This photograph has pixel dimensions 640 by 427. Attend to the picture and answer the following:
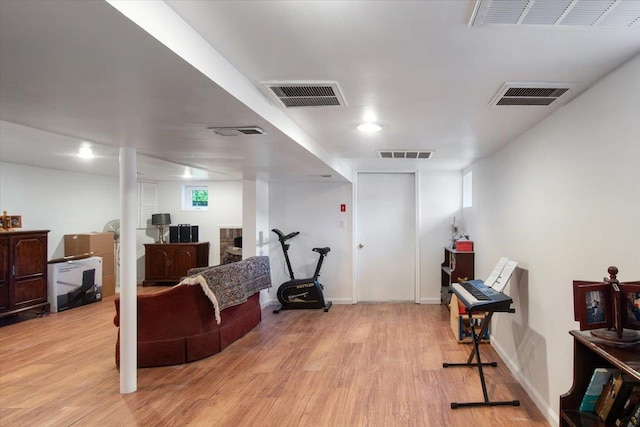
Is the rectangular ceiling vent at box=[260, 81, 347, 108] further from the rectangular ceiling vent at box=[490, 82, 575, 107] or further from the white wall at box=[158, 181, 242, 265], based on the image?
the white wall at box=[158, 181, 242, 265]

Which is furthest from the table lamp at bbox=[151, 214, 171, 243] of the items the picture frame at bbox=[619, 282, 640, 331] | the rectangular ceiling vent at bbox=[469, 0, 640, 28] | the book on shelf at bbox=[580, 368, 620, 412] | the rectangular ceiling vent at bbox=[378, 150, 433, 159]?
the picture frame at bbox=[619, 282, 640, 331]

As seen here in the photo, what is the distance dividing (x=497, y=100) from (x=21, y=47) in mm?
2401

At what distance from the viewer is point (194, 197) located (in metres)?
7.90

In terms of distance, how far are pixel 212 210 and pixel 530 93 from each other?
671cm

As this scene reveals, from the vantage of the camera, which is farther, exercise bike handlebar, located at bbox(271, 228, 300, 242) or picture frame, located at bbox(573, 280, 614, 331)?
exercise bike handlebar, located at bbox(271, 228, 300, 242)

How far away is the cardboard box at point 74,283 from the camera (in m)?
5.57

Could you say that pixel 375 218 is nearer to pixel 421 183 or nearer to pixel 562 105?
pixel 421 183

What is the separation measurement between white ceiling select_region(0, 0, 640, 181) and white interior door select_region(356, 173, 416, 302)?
3.19 metres

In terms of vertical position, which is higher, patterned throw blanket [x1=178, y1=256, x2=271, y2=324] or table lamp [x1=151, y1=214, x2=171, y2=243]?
table lamp [x1=151, y1=214, x2=171, y2=243]

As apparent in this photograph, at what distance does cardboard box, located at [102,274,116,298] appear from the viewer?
21.6ft

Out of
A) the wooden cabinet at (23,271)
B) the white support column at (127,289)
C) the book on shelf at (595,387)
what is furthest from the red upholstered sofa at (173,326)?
the book on shelf at (595,387)

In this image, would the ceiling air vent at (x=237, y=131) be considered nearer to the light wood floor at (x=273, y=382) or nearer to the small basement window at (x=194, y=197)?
the light wood floor at (x=273, y=382)

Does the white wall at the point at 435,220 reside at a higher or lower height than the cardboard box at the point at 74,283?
higher

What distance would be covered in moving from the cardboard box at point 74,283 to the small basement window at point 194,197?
209cm
